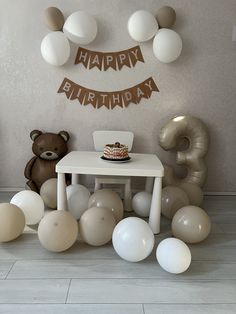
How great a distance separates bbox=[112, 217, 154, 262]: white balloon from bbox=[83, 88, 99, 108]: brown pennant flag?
4.83 feet

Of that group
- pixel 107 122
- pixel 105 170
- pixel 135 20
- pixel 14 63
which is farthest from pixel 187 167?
pixel 14 63

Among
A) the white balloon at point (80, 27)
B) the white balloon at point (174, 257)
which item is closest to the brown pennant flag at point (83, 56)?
the white balloon at point (80, 27)

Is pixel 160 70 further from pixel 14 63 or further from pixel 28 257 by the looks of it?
pixel 28 257

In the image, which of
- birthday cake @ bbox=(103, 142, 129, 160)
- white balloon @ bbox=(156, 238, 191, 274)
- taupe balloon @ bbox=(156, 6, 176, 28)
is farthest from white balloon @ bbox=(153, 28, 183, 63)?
white balloon @ bbox=(156, 238, 191, 274)

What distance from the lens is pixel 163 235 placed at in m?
2.30

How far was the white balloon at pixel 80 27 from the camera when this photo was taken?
271 centimetres

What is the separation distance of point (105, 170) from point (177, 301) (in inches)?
37.7

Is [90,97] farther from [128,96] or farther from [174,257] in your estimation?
[174,257]

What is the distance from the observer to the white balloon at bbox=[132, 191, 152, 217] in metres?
2.53

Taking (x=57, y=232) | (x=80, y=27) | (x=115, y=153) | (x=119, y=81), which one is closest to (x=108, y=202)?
(x=115, y=153)

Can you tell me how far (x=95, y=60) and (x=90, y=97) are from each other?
0.34m

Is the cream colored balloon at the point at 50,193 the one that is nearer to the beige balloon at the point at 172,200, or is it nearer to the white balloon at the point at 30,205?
the white balloon at the point at 30,205

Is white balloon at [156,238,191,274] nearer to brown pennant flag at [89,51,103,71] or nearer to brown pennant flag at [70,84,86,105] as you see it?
brown pennant flag at [70,84,86,105]

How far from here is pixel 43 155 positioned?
295 cm
